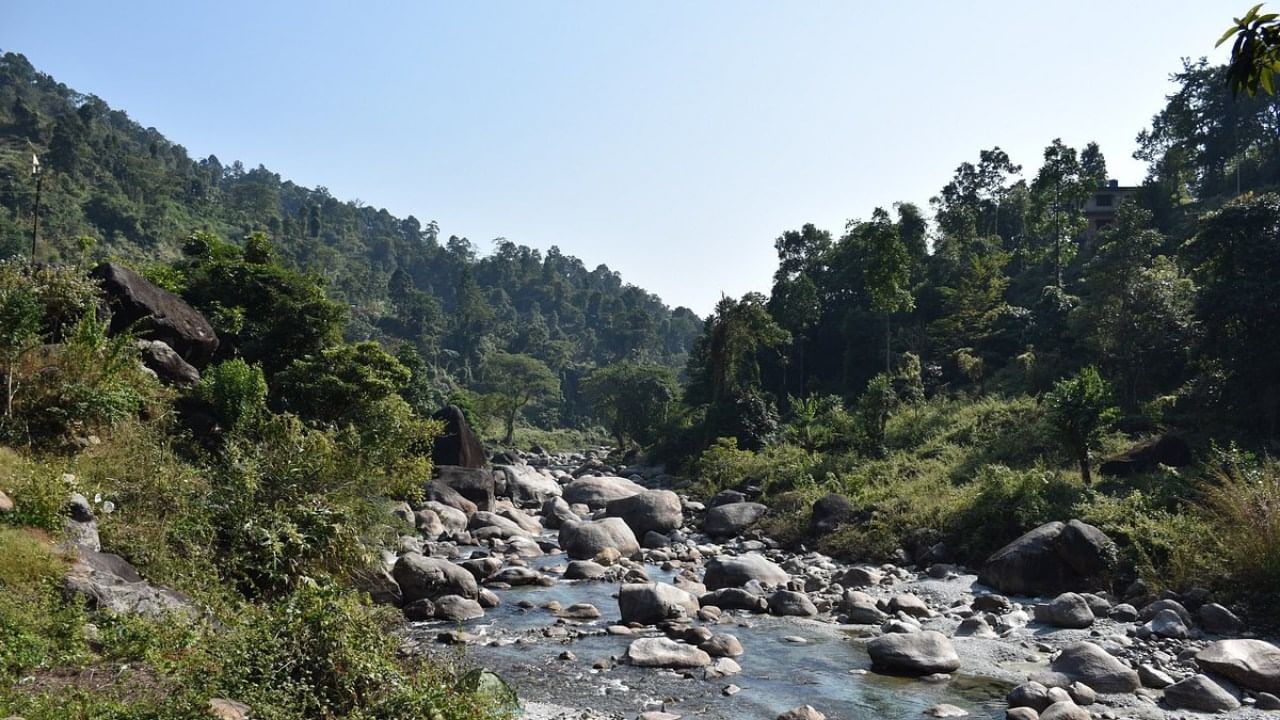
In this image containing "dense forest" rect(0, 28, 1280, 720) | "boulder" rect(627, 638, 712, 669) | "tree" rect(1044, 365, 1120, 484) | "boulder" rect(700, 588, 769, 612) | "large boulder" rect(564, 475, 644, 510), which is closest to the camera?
"dense forest" rect(0, 28, 1280, 720)

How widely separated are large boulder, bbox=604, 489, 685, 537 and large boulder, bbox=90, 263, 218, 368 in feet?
38.7

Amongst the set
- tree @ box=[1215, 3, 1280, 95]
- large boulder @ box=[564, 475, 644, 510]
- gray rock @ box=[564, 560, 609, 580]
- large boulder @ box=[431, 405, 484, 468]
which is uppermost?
tree @ box=[1215, 3, 1280, 95]

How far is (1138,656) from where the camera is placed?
38.6ft

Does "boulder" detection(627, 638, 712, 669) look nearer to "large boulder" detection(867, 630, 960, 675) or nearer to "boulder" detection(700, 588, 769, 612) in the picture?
"large boulder" detection(867, 630, 960, 675)

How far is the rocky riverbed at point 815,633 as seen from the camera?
1023cm

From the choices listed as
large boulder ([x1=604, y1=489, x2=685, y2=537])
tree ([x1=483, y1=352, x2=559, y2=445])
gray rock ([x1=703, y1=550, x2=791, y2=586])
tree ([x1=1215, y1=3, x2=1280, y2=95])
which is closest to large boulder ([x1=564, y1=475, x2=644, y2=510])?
large boulder ([x1=604, y1=489, x2=685, y2=537])

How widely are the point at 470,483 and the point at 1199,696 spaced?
21.4 m

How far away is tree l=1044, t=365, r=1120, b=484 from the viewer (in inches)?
782

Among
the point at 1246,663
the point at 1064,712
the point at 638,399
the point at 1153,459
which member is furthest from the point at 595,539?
the point at 638,399

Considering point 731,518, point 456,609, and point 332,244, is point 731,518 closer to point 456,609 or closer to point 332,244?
point 456,609

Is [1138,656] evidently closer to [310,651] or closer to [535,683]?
[535,683]

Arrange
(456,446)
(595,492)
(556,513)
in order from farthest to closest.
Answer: (595,492) < (456,446) < (556,513)

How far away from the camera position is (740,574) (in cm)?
1697

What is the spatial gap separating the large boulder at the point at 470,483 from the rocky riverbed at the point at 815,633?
5101 millimetres
